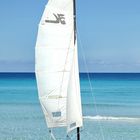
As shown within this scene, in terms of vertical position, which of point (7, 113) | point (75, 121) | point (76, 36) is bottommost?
point (7, 113)

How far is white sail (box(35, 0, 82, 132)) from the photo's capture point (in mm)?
19969

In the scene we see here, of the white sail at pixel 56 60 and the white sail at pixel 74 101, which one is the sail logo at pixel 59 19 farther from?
the white sail at pixel 74 101

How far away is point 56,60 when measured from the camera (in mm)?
20281

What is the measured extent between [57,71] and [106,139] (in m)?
14.3

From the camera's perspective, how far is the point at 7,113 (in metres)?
49.9

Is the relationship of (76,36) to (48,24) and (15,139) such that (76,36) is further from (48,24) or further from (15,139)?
(15,139)

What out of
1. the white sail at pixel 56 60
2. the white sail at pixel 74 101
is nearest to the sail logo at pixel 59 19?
the white sail at pixel 56 60

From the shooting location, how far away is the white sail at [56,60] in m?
20.0

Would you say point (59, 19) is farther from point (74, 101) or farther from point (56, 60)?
point (74, 101)

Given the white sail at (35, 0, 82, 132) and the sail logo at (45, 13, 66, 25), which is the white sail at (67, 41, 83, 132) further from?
the sail logo at (45, 13, 66, 25)

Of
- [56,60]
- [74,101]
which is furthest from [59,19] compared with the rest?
[74,101]

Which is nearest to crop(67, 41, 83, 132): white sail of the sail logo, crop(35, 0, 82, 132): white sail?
crop(35, 0, 82, 132): white sail

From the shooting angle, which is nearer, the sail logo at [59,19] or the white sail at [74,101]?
the white sail at [74,101]

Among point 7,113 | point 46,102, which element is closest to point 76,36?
point 46,102
